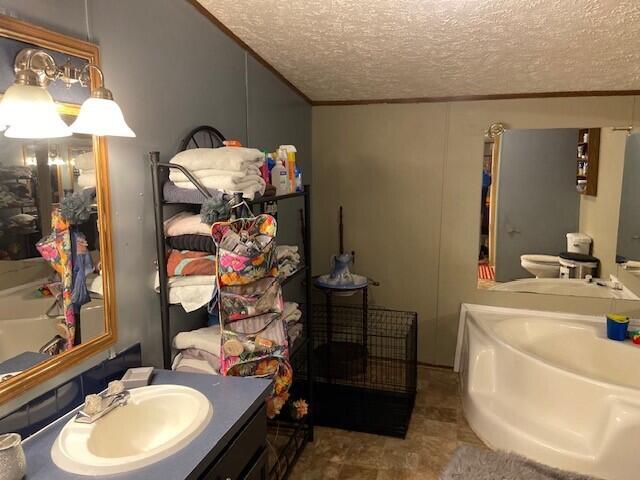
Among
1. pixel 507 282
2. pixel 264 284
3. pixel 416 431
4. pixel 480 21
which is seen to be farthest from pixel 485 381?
pixel 480 21

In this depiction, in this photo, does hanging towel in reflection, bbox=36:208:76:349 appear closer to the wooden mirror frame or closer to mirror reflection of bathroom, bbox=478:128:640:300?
the wooden mirror frame

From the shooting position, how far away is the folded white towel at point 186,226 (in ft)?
5.71

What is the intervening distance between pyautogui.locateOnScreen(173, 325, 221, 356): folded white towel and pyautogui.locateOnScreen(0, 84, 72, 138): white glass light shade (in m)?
0.93

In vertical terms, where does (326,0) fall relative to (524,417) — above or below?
above

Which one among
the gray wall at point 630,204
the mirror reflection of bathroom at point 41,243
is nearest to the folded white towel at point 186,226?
the mirror reflection of bathroom at point 41,243

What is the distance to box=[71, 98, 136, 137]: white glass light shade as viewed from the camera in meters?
1.29

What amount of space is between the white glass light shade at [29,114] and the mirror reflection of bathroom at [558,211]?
9.69ft

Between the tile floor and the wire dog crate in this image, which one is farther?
the wire dog crate

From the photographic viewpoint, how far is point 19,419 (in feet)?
4.13

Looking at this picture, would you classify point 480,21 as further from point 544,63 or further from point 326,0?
point 544,63

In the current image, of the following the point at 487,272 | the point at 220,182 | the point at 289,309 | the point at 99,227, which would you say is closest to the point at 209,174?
the point at 220,182

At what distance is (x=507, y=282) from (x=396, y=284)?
0.82 m

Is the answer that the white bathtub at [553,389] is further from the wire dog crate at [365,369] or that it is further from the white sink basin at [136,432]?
the white sink basin at [136,432]

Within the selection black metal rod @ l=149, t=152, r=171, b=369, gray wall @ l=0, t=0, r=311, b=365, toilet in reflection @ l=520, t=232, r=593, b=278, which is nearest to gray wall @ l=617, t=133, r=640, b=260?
toilet in reflection @ l=520, t=232, r=593, b=278
